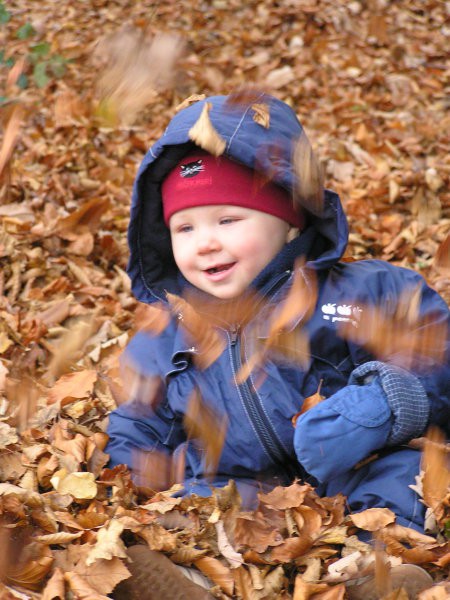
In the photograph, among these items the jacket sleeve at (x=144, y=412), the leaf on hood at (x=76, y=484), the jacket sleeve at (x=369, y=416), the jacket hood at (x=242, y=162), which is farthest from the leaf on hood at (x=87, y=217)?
the jacket sleeve at (x=369, y=416)

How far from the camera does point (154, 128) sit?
618 centimetres

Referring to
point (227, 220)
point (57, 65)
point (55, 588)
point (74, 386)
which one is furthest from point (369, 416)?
point (57, 65)

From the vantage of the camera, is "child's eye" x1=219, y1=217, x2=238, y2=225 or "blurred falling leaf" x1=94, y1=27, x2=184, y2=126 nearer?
"child's eye" x1=219, y1=217, x2=238, y2=225

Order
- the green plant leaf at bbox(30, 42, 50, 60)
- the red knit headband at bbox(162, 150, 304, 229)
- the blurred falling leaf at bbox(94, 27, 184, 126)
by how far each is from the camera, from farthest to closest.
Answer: the green plant leaf at bbox(30, 42, 50, 60), the blurred falling leaf at bbox(94, 27, 184, 126), the red knit headband at bbox(162, 150, 304, 229)

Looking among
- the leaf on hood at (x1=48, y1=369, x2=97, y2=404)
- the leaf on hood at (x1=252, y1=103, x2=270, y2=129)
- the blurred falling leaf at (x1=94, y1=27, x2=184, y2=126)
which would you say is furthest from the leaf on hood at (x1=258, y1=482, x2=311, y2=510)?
the blurred falling leaf at (x1=94, y1=27, x2=184, y2=126)

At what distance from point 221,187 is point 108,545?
1.32m

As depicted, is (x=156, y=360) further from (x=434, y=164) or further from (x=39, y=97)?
(x=39, y=97)

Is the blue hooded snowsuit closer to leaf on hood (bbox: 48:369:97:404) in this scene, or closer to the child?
the child

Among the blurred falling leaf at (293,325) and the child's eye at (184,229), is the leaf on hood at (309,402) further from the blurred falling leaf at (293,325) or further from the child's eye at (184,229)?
the child's eye at (184,229)

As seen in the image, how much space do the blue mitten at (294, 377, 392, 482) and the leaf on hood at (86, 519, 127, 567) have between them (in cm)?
68

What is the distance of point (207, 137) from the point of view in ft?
9.16

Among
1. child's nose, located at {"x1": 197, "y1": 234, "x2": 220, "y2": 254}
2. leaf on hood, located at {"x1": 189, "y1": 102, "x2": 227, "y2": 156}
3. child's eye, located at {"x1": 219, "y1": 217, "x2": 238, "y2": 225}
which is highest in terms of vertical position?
leaf on hood, located at {"x1": 189, "y1": 102, "x2": 227, "y2": 156}

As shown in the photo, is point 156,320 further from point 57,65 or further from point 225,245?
point 57,65

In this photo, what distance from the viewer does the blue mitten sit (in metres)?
2.54
